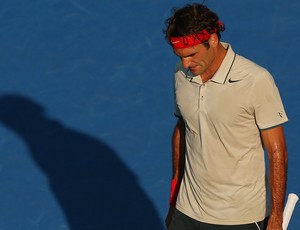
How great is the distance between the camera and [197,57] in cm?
466

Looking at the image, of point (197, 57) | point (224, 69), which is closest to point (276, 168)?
point (224, 69)

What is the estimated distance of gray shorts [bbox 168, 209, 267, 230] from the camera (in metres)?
4.85

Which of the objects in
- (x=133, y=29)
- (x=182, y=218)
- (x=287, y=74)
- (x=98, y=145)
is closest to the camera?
(x=182, y=218)

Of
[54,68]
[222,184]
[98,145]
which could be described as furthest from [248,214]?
[54,68]

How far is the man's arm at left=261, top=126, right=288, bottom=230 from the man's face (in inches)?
17.5

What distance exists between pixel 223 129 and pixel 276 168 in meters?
0.33

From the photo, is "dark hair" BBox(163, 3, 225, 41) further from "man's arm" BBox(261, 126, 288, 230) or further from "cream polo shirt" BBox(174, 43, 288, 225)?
"man's arm" BBox(261, 126, 288, 230)

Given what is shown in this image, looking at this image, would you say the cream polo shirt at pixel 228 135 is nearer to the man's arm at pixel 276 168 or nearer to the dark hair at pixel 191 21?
the man's arm at pixel 276 168

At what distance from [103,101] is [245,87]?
3860mm

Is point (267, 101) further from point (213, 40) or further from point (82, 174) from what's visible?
point (82, 174)

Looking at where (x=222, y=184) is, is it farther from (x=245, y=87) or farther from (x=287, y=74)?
(x=287, y=74)

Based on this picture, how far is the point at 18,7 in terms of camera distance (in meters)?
9.50

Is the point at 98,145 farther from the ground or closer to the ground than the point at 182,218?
closer to the ground

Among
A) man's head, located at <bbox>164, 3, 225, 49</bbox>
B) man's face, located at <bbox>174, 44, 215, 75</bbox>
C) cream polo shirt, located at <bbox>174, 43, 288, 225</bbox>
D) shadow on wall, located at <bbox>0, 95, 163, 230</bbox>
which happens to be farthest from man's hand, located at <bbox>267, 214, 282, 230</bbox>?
shadow on wall, located at <bbox>0, 95, 163, 230</bbox>
